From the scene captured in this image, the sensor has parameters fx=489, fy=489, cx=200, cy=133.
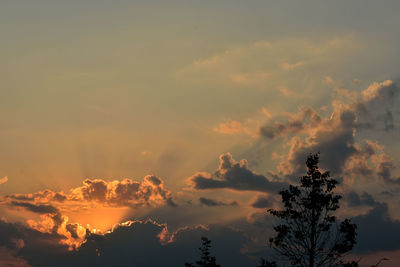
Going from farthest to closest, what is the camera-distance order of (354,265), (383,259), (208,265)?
1. (208,265)
2. (354,265)
3. (383,259)

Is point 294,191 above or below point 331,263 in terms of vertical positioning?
above

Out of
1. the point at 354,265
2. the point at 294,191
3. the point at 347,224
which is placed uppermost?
the point at 294,191

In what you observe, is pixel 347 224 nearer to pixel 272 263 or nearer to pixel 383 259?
pixel 383 259

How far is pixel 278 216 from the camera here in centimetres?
4325

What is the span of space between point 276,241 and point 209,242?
48.5 metres

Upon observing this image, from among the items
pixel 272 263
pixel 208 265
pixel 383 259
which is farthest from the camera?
pixel 208 265

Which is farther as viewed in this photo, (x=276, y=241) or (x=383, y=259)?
(x=276, y=241)

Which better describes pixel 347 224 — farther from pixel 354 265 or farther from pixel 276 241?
pixel 276 241

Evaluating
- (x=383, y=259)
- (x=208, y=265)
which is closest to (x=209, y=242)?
(x=208, y=265)

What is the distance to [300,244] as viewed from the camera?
41.7 m

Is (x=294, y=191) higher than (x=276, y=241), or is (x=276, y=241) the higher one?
(x=294, y=191)

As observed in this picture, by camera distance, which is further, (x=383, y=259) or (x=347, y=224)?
(x=347, y=224)

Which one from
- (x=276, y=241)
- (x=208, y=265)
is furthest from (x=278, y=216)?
(x=208, y=265)

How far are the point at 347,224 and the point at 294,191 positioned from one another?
17.2 feet
